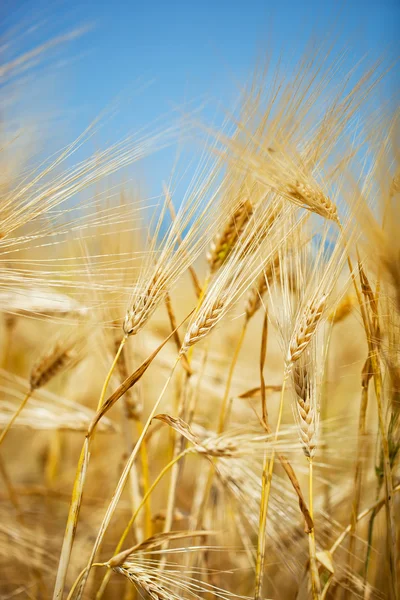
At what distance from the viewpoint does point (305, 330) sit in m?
0.52

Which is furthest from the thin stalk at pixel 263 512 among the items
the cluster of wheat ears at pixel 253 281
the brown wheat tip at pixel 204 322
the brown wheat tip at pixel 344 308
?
the brown wheat tip at pixel 344 308

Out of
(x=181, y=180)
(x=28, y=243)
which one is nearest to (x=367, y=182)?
(x=181, y=180)

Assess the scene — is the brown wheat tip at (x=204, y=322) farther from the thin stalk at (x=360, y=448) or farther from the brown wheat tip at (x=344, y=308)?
the brown wheat tip at (x=344, y=308)

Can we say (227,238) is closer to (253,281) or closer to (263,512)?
(253,281)

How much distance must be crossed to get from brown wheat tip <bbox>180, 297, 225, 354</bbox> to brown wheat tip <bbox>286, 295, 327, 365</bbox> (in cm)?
10

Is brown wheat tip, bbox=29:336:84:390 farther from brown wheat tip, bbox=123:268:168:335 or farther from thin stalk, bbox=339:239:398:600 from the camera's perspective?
thin stalk, bbox=339:239:398:600

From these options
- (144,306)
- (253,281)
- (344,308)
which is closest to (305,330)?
(253,281)

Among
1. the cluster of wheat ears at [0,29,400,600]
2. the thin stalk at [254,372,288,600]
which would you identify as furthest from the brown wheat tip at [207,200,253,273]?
the thin stalk at [254,372,288,600]

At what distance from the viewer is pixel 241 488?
514 mm

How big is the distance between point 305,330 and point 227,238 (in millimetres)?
209

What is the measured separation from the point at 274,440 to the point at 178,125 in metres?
0.46

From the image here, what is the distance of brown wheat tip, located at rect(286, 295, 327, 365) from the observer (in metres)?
0.51

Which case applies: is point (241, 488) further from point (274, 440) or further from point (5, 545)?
point (5, 545)

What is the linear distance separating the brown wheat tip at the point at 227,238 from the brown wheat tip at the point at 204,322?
14 cm
